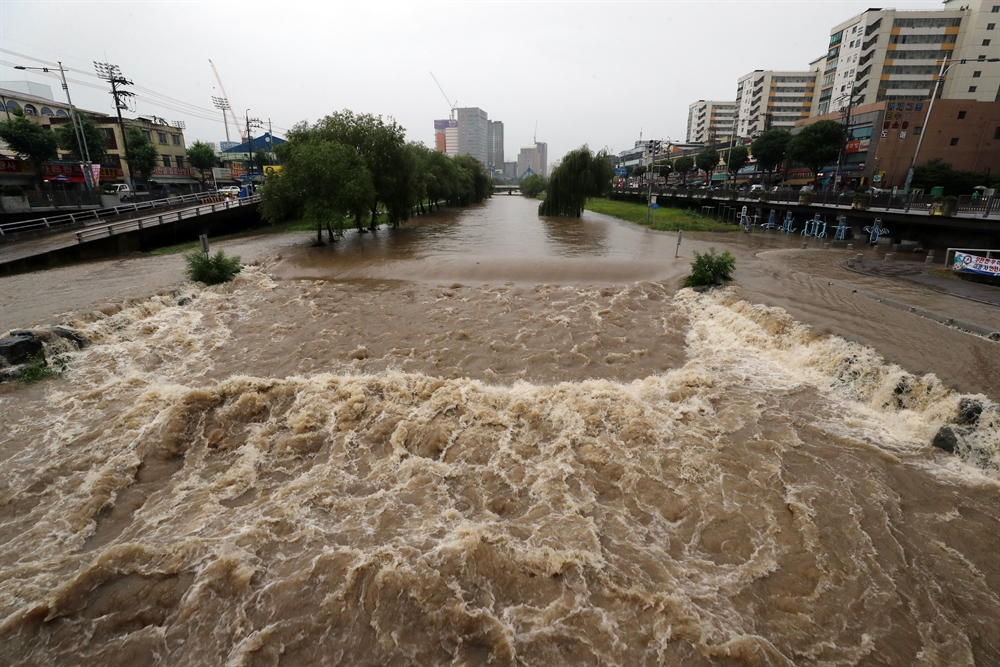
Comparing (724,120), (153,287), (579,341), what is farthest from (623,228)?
(724,120)

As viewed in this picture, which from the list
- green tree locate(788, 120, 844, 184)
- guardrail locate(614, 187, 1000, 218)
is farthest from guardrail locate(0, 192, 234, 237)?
green tree locate(788, 120, 844, 184)

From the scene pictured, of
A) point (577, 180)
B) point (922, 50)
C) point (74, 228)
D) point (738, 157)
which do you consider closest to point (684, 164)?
point (738, 157)

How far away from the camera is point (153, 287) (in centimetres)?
1791

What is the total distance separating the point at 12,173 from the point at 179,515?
55.7m

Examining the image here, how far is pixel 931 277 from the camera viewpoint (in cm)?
1827

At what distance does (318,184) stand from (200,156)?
56.2m

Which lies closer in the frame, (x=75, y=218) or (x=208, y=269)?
(x=208, y=269)

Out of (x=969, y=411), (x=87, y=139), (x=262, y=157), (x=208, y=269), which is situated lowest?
(x=969, y=411)

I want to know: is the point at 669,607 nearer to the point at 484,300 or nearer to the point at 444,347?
the point at 444,347

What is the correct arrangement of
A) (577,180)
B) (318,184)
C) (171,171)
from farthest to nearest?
(171,171), (577,180), (318,184)

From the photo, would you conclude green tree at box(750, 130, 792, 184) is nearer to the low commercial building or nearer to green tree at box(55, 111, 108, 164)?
the low commercial building

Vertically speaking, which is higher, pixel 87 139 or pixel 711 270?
pixel 87 139

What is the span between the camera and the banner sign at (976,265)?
645 inches

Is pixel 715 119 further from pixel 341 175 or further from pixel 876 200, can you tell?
pixel 341 175
